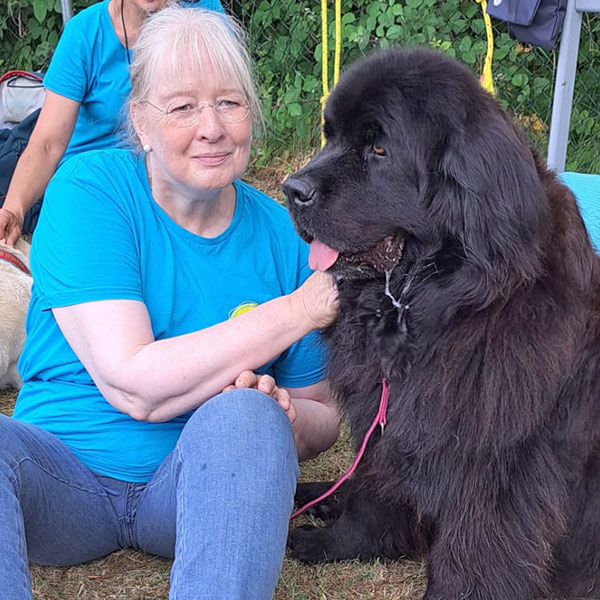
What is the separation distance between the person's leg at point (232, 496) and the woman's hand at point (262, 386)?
48 millimetres

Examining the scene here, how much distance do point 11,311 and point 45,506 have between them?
134 cm

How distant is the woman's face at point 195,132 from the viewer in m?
1.66

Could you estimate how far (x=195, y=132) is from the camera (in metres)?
1.67

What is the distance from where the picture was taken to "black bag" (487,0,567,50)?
2.78 meters

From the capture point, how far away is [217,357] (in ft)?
5.12

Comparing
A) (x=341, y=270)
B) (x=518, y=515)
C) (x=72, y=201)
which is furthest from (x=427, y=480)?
(x=72, y=201)

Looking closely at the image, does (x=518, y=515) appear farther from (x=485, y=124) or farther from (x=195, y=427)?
(x=485, y=124)

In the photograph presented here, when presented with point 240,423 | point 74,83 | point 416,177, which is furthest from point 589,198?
point 74,83

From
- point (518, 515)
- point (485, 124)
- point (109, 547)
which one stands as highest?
point (485, 124)

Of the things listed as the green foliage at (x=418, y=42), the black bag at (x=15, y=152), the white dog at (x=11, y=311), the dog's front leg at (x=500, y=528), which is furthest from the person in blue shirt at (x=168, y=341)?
the green foliage at (x=418, y=42)

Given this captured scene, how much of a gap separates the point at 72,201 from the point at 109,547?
2.41 feet

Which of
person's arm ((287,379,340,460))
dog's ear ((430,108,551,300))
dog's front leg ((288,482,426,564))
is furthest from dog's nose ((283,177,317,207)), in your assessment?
dog's front leg ((288,482,426,564))

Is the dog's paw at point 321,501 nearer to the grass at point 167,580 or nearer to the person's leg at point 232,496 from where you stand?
the grass at point 167,580

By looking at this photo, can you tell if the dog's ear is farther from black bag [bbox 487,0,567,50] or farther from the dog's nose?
black bag [bbox 487,0,567,50]
